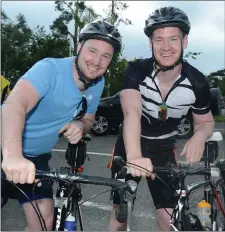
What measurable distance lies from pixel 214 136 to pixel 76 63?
1.20 meters

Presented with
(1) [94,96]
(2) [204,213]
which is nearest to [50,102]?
(1) [94,96]

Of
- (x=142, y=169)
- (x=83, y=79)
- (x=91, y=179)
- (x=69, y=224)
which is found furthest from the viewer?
(x=83, y=79)

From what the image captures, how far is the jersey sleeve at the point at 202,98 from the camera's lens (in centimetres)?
359

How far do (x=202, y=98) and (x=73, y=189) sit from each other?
4.62ft

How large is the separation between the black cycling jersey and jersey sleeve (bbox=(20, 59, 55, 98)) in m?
0.64

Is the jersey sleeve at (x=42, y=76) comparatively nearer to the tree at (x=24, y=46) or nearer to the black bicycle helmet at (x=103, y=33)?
the black bicycle helmet at (x=103, y=33)

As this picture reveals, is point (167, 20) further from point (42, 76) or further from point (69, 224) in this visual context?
point (69, 224)

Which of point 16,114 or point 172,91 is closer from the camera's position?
point 16,114

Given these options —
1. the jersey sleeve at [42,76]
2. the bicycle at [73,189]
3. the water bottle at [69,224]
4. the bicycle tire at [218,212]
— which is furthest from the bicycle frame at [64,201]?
the bicycle tire at [218,212]

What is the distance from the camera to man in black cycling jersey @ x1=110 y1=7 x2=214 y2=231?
11.2 ft

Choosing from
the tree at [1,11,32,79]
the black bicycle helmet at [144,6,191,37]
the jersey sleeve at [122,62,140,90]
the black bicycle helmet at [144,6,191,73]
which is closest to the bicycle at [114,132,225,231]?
the jersey sleeve at [122,62,140,90]

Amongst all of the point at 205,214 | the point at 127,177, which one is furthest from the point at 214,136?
the point at 127,177

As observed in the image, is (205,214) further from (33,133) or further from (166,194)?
(33,133)

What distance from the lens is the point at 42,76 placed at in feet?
9.89
